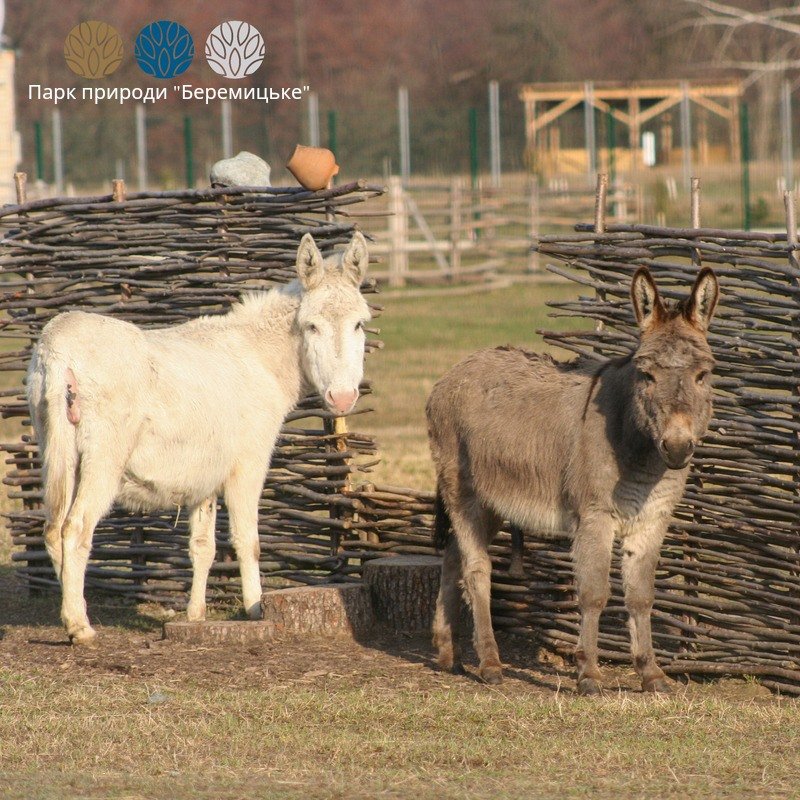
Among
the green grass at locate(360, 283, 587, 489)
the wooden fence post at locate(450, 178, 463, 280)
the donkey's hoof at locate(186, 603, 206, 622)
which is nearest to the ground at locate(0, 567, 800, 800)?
the donkey's hoof at locate(186, 603, 206, 622)

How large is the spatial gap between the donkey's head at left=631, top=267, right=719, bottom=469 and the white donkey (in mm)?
1638

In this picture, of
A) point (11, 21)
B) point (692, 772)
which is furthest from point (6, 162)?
point (692, 772)

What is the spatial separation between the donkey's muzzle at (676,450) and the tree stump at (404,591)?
7.43 feet

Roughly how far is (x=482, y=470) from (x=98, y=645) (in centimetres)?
218

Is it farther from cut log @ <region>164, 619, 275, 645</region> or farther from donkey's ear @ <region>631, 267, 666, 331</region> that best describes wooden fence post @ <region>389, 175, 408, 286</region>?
donkey's ear @ <region>631, 267, 666, 331</region>

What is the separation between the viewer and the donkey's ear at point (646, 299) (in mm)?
6043

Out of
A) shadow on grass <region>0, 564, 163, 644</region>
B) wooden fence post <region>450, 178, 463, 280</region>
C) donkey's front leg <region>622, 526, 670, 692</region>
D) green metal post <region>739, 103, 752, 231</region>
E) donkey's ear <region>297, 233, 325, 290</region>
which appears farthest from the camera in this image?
wooden fence post <region>450, 178, 463, 280</region>

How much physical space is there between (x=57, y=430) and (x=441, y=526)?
2087 millimetres

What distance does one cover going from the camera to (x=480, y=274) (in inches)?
1071

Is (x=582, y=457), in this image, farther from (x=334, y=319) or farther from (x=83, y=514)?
(x=83, y=514)

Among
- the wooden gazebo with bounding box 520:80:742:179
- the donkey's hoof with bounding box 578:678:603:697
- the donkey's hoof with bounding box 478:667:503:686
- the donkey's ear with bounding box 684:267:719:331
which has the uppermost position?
the wooden gazebo with bounding box 520:80:742:179

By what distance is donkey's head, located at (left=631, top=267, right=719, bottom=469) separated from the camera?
568cm

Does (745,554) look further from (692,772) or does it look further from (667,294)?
(692,772)

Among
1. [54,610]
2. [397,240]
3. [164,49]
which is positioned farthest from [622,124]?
[54,610]
